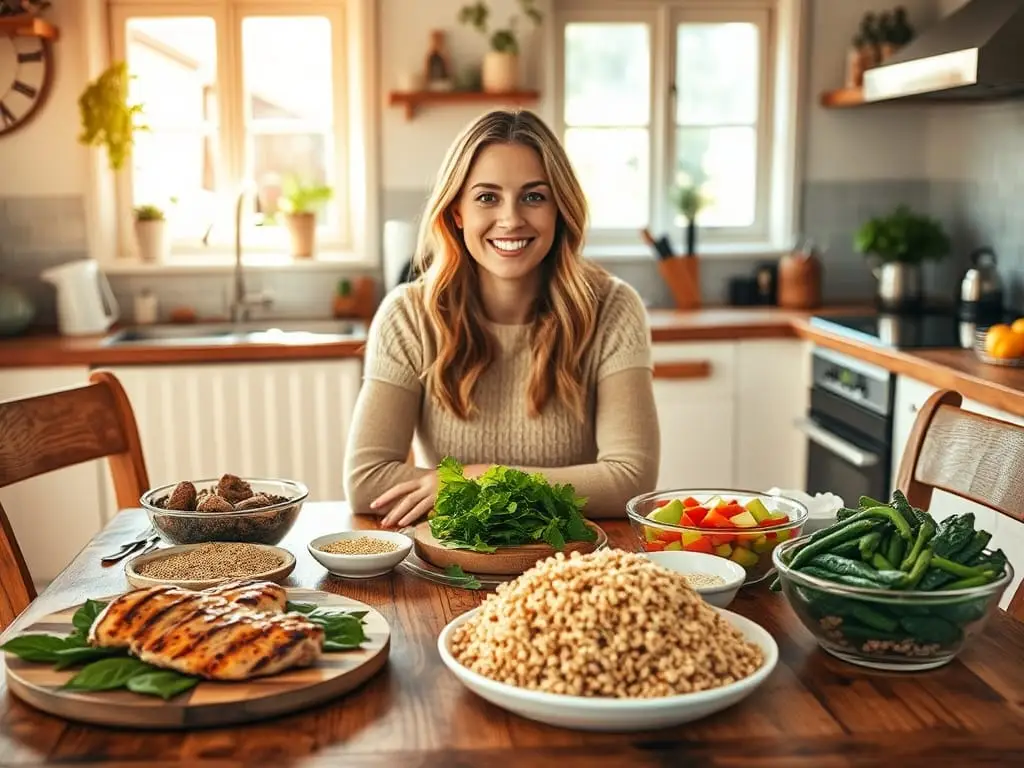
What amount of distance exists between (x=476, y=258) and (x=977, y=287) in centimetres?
194

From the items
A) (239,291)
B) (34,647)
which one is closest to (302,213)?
(239,291)

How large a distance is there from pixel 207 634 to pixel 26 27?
10.6 ft

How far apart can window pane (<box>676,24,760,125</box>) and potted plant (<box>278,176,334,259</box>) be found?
1.37 meters

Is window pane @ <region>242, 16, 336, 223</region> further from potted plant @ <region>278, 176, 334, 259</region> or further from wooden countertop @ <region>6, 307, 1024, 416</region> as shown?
wooden countertop @ <region>6, 307, 1024, 416</region>

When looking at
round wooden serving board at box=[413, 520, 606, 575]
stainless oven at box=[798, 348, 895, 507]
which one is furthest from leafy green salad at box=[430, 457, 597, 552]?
stainless oven at box=[798, 348, 895, 507]

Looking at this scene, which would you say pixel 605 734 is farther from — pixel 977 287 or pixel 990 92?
pixel 990 92

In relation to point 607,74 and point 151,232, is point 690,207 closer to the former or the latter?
point 607,74

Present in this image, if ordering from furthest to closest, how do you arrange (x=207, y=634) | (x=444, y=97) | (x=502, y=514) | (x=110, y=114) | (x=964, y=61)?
(x=444, y=97), (x=110, y=114), (x=964, y=61), (x=502, y=514), (x=207, y=634)

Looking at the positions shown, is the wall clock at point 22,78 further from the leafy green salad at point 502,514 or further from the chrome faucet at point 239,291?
the leafy green salad at point 502,514

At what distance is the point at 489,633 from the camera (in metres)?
1.25

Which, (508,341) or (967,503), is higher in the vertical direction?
(508,341)

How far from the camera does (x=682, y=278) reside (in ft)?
14.2

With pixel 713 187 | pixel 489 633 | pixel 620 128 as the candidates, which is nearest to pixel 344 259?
pixel 620 128

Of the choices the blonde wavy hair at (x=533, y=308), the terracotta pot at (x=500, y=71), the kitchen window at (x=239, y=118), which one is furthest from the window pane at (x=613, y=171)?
the blonde wavy hair at (x=533, y=308)
